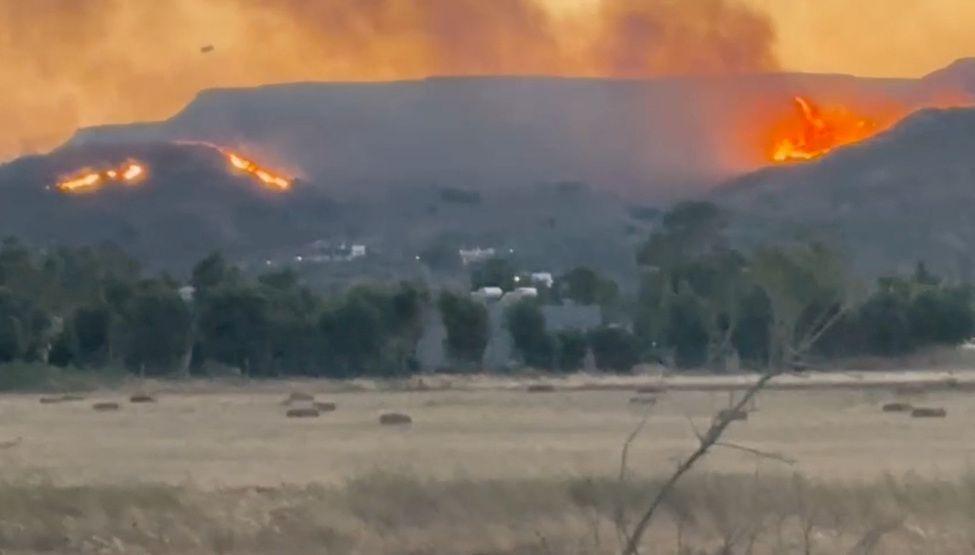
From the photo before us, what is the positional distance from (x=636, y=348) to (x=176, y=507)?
57.2 metres

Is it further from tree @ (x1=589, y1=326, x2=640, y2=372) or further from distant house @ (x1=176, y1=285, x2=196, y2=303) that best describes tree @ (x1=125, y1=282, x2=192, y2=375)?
tree @ (x1=589, y1=326, x2=640, y2=372)

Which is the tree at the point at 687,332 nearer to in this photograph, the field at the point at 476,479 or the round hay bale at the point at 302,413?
the field at the point at 476,479

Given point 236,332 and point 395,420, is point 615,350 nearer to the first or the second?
point 236,332

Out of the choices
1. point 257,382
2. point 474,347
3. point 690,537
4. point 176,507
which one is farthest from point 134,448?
point 474,347

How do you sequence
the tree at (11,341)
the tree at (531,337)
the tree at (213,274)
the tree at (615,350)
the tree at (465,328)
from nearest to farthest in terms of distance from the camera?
the tree at (11,341) → the tree at (615,350) → the tree at (465,328) → the tree at (531,337) → the tree at (213,274)

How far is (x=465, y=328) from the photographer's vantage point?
78500mm

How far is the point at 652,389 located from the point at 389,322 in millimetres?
21288

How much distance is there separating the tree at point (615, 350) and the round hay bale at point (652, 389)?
17723 millimetres

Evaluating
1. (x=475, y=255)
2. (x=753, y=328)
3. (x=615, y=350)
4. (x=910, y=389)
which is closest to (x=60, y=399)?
(x=910, y=389)

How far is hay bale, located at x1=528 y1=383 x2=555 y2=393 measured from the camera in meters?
57.1

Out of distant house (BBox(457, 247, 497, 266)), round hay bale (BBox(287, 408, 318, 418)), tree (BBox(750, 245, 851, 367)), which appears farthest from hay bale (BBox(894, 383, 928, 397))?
distant house (BBox(457, 247, 497, 266))

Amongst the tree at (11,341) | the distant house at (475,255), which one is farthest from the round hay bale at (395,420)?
the distant house at (475,255)

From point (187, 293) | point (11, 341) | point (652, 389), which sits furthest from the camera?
point (187, 293)

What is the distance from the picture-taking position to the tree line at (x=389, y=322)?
235ft
